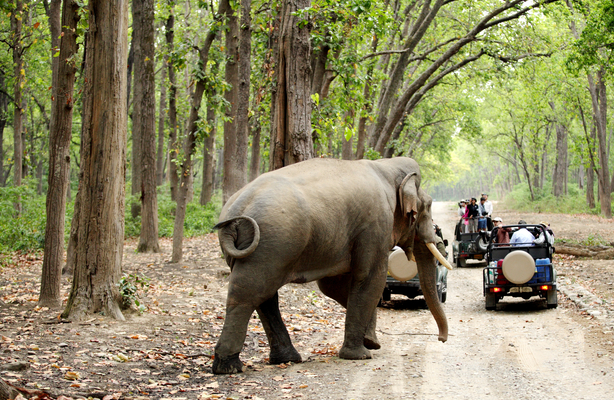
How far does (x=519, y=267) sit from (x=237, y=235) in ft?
23.4

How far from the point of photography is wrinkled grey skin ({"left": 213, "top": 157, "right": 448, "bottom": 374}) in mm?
6453

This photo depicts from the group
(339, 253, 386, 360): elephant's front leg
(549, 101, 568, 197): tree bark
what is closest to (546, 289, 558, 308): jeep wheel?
(339, 253, 386, 360): elephant's front leg

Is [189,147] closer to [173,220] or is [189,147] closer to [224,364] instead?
[224,364]

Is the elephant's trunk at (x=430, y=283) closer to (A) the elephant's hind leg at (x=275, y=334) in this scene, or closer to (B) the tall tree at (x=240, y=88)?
(A) the elephant's hind leg at (x=275, y=334)

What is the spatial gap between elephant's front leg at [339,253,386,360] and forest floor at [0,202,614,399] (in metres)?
0.20

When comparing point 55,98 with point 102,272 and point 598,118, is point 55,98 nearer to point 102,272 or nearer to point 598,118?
point 102,272

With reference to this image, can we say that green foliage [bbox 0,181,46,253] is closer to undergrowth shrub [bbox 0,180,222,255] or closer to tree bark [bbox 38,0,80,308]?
undergrowth shrub [bbox 0,180,222,255]

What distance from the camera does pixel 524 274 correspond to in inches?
458

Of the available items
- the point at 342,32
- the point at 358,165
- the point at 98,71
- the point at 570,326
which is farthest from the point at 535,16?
the point at 98,71

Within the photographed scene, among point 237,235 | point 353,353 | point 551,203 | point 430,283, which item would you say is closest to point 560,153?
point 551,203

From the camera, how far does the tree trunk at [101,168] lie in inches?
327

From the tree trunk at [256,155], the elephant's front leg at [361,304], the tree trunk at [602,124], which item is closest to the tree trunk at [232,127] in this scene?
the tree trunk at [256,155]

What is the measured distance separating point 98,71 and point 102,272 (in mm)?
2817

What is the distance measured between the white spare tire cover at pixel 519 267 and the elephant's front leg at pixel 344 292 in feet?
14.3
